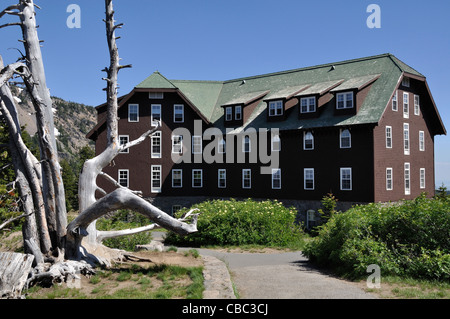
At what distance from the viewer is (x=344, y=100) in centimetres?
3031

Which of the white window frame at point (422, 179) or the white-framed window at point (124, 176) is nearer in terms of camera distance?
the white window frame at point (422, 179)

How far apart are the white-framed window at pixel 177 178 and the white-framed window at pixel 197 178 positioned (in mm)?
1099

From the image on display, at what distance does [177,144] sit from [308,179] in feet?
42.0

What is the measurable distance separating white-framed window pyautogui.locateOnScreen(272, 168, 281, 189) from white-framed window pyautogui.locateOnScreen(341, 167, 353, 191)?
5.41 m

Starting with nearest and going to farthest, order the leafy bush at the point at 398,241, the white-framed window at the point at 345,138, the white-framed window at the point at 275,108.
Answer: the leafy bush at the point at 398,241
the white-framed window at the point at 345,138
the white-framed window at the point at 275,108

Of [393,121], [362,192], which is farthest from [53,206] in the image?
[393,121]

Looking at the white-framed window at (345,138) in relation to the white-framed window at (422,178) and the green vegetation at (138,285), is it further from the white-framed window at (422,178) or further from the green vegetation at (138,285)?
the green vegetation at (138,285)

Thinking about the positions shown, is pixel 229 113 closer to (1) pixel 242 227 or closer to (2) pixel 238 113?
(2) pixel 238 113

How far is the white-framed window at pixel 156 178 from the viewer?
38.1 metres

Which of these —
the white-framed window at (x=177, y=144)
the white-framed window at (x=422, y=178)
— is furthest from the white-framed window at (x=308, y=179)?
the white-framed window at (x=177, y=144)

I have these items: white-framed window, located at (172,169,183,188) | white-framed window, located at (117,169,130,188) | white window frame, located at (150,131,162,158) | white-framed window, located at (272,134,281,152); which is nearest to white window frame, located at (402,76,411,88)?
white-framed window, located at (272,134,281,152)

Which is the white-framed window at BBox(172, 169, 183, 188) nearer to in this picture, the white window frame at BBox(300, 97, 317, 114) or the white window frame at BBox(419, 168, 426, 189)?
the white window frame at BBox(300, 97, 317, 114)

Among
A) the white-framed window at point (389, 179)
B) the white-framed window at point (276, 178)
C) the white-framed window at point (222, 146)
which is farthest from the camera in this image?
the white-framed window at point (222, 146)

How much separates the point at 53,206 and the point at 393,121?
2521 cm
